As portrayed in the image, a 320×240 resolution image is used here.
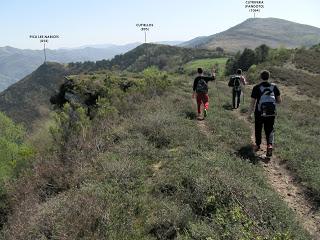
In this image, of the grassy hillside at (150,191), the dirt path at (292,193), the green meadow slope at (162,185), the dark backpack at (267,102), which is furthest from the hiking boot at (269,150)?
the grassy hillside at (150,191)

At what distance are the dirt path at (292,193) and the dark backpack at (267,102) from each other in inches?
52.5

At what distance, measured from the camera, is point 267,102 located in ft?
38.6

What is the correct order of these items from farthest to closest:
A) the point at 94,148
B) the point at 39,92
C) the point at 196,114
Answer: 1. the point at 39,92
2. the point at 196,114
3. the point at 94,148

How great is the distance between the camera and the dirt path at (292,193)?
8.31 metres

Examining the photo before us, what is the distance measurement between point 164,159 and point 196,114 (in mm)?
7024

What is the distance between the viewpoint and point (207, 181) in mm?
8359

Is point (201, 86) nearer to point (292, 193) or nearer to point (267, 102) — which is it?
point (267, 102)

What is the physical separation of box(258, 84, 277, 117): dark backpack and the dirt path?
1.33 metres

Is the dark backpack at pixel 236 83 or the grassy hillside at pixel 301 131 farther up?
the dark backpack at pixel 236 83

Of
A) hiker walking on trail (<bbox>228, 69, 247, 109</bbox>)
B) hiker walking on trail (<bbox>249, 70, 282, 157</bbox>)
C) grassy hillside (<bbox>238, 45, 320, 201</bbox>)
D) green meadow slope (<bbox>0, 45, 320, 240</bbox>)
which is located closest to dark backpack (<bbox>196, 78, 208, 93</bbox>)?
green meadow slope (<bbox>0, 45, 320, 240</bbox>)

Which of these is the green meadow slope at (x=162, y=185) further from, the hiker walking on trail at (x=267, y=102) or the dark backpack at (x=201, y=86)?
the dark backpack at (x=201, y=86)

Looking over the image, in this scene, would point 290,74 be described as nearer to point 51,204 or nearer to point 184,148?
point 184,148

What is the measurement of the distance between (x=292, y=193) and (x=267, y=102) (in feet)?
9.70

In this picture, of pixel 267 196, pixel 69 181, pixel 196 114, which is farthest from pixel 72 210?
pixel 196 114
